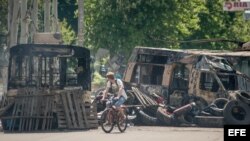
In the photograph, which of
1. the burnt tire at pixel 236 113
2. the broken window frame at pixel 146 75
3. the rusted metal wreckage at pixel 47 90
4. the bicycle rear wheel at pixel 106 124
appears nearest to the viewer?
the bicycle rear wheel at pixel 106 124

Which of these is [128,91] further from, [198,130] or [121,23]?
[121,23]

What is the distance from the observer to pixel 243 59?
2709cm

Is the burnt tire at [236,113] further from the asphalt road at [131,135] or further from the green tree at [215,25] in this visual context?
the green tree at [215,25]

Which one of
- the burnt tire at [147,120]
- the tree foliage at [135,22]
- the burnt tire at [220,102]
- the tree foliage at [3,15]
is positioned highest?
the tree foliage at [3,15]

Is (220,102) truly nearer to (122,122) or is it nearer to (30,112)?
(122,122)

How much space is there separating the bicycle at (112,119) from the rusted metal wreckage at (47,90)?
1636mm

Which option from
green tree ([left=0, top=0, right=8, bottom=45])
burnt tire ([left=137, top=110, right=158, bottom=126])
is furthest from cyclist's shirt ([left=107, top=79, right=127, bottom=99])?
green tree ([left=0, top=0, right=8, bottom=45])

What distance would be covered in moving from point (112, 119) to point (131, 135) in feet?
3.13

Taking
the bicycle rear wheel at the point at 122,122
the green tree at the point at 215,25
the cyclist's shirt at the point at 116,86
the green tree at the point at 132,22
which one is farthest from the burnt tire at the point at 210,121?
the green tree at the point at 215,25

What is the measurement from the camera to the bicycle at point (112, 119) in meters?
20.2

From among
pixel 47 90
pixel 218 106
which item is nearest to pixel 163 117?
pixel 218 106

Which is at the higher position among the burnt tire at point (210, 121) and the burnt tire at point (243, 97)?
the burnt tire at point (243, 97)

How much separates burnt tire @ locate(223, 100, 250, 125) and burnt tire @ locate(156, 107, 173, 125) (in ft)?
6.39

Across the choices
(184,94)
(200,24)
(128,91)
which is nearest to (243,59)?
(184,94)
